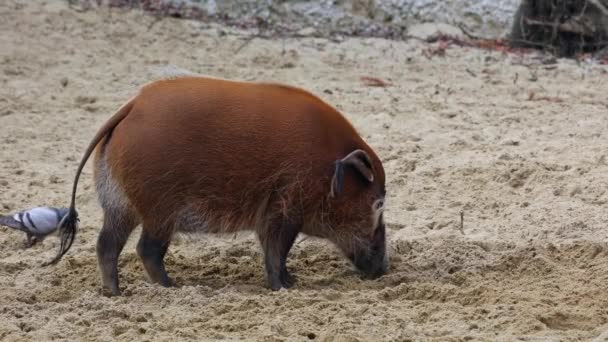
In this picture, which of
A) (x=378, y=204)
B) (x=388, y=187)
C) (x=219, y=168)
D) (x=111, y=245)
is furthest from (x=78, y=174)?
(x=388, y=187)

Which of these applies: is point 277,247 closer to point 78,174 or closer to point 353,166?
point 353,166

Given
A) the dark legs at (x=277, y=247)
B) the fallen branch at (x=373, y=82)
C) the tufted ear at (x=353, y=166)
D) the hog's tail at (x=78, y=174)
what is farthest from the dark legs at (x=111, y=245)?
the fallen branch at (x=373, y=82)

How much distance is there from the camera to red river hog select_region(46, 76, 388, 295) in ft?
15.5

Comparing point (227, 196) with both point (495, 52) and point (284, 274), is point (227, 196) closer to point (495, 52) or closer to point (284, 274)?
point (284, 274)

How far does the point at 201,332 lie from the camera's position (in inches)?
162

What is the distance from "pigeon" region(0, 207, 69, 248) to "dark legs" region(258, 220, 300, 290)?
1.35m

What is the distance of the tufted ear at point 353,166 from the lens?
484cm

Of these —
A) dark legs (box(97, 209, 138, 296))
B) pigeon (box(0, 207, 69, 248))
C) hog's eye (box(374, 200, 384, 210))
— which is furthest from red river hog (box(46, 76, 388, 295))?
pigeon (box(0, 207, 69, 248))

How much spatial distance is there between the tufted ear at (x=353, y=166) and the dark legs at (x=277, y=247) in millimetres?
269

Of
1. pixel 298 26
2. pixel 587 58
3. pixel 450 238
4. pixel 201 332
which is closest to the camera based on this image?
pixel 201 332

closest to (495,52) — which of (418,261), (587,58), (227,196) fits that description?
(587,58)

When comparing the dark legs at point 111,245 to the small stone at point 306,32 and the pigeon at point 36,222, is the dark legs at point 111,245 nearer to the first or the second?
the pigeon at point 36,222

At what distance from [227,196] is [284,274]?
1.63 feet

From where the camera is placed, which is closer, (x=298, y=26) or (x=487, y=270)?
(x=487, y=270)
